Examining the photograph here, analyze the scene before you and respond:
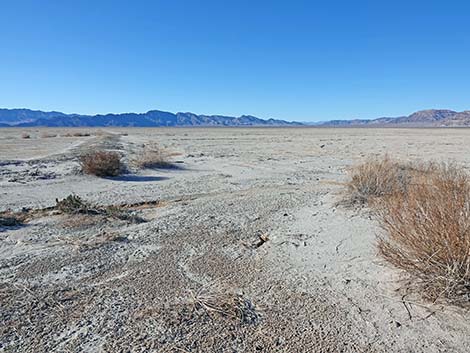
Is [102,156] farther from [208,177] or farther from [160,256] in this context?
[160,256]

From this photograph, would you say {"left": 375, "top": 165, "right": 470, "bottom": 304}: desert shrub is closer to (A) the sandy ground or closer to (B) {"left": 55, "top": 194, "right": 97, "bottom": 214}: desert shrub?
(A) the sandy ground

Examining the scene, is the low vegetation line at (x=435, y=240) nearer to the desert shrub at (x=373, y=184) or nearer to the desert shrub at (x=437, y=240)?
the desert shrub at (x=437, y=240)

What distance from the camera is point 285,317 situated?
3965 mm

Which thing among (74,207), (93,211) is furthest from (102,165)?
(93,211)

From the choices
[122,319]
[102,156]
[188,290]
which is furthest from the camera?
[102,156]

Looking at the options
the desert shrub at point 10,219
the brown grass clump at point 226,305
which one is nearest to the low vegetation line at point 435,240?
the brown grass clump at point 226,305

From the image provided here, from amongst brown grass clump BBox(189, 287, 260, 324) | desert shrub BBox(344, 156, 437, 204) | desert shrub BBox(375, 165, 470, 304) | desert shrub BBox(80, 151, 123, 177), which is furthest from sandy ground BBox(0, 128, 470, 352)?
desert shrub BBox(80, 151, 123, 177)

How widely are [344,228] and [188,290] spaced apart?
3.60 metres

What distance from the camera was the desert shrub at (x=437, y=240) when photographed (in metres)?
3.76

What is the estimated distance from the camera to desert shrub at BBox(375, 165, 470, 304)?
148 inches

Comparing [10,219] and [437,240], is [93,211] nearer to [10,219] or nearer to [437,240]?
[10,219]

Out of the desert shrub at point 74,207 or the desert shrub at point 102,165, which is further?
the desert shrub at point 102,165

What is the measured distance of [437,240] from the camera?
389 centimetres

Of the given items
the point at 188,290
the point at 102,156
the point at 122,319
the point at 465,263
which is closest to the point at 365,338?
the point at 465,263
